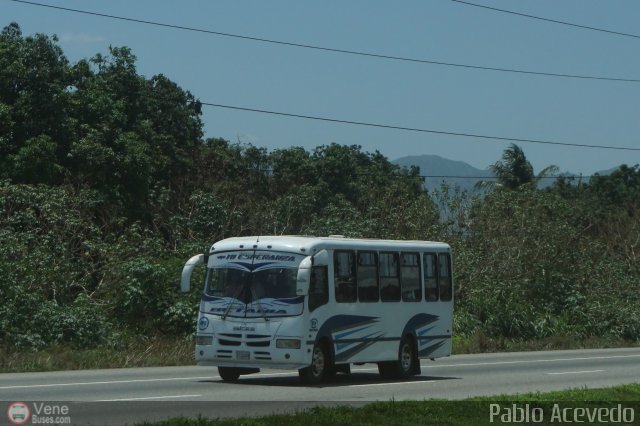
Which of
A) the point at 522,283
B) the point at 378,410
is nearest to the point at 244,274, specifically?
the point at 378,410

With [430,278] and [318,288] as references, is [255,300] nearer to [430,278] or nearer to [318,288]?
[318,288]

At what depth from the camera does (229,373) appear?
2219 centimetres

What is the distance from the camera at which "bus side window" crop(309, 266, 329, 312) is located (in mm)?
21734

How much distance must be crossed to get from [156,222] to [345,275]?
71.8ft

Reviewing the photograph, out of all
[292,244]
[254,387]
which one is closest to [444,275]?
[292,244]

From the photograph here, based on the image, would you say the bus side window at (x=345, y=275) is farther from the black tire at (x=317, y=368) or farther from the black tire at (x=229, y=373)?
the black tire at (x=229, y=373)

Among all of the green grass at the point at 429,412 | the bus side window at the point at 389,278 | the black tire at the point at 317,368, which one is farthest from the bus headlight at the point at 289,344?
the green grass at the point at 429,412

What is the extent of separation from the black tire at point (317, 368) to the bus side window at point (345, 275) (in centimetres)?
106

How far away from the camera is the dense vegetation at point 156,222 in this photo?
3256cm

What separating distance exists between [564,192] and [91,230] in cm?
5605

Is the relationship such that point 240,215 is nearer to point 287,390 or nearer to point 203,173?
point 203,173

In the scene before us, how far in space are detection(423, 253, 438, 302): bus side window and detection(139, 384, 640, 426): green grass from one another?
6.54 m

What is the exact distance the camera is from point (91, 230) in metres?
36.8

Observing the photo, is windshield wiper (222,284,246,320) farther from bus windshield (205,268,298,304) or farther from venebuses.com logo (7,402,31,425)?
venebuses.com logo (7,402,31,425)
